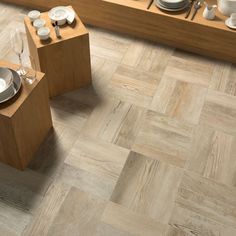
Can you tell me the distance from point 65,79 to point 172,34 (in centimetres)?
Result: 98

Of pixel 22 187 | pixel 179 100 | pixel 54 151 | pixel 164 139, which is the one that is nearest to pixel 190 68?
pixel 179 100

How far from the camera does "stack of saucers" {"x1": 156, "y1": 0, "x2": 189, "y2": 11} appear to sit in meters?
2.91

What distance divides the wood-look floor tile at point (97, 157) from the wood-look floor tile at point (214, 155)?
0.44m

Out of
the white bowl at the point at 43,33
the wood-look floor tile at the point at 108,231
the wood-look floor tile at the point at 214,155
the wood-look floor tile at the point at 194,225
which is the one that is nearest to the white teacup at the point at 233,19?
the wood-look floor tile at the point at 214,155

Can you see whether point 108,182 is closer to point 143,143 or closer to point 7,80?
point 143,143

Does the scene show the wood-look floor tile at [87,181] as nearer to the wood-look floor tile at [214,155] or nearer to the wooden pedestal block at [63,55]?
the wood-look floor tile at [214,155]

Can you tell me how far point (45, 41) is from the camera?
238 cm

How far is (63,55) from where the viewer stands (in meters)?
2.45

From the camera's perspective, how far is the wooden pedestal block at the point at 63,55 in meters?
2.38

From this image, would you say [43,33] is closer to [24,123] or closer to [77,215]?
[24,123]

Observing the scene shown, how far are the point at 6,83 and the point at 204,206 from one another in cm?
128

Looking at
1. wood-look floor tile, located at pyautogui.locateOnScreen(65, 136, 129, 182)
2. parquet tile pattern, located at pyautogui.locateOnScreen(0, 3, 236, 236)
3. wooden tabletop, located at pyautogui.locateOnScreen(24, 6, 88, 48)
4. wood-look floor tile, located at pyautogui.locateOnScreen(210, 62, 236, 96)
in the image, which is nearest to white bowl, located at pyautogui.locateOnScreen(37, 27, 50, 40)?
wooden tabletop, located at pyautogui.locateOnScreen(24, 6, 88, 48)

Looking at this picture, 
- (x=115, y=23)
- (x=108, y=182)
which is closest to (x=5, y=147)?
(x=108, y=182)

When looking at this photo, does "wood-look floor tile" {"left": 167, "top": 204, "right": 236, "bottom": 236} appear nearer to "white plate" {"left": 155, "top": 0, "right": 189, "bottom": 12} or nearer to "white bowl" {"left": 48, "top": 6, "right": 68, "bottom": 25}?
"white bowl" {"left": 48, "top": 6, "right": 68, "bottom": 25}
